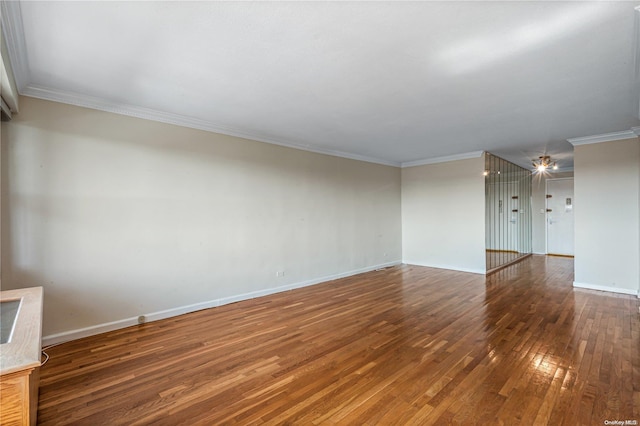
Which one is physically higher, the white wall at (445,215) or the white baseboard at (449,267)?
the white wall at (445,215)

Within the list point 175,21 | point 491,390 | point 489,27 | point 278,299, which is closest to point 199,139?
point 175,21

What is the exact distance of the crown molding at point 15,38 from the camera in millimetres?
1804

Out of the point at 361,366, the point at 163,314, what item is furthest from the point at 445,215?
the point at 163,314

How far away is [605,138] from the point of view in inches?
193

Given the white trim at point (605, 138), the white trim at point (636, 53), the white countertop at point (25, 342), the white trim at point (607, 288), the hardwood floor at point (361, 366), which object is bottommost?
the hardwood floor at point (361, 366)

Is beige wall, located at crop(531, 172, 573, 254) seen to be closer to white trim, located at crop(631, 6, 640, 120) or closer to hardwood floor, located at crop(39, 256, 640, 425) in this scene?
hardwood floor, located at crop(39, 256, 640, 425)

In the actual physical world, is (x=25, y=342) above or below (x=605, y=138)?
below

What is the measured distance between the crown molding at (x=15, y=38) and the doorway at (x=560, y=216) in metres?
11.1

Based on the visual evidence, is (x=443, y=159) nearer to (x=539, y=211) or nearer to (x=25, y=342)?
(x=539, y=211)

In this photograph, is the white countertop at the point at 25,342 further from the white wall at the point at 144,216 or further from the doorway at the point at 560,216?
the doorway at the point at 560,216

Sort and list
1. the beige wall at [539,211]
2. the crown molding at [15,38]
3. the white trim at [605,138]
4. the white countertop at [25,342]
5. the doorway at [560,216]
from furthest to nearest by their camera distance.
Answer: the beige wall at [539,211]
the doorway at [560,216]
the white trim at [605,138]
the crown molding at [15,38]
the white countertop at [25,342]

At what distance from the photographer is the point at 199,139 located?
13.6ft

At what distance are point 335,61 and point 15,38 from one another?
231cm

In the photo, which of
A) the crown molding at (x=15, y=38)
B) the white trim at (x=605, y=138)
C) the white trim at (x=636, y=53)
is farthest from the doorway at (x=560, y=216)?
the crown molding at (x=15, y=38)
